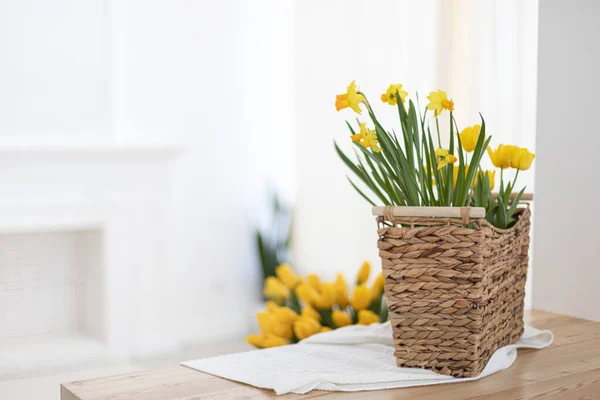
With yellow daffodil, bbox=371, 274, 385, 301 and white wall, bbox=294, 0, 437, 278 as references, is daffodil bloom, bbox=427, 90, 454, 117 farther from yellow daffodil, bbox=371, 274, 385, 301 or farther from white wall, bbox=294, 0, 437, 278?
white wall, bbox=294, 0, 437, 278

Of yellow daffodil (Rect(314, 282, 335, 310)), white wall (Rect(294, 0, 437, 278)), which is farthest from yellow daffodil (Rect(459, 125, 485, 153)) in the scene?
white wall (Rect(294, 0, 437, 278))

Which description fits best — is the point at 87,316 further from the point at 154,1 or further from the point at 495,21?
the point at 495,21

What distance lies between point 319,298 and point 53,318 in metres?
2.05

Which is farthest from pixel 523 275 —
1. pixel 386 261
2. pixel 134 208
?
pixel 134 208

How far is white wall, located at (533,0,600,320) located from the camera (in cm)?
137

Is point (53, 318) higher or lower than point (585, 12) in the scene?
lower

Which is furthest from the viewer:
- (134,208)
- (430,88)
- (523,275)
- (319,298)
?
(134,208)

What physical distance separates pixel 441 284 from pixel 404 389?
0.48 ft

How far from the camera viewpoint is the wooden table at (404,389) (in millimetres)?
918

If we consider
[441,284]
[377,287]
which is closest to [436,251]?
[441,284]

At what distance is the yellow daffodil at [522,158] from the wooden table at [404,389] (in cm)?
30

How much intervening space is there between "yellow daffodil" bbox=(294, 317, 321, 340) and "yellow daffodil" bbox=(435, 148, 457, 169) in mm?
626

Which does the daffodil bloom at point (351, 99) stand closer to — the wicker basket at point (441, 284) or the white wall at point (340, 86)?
the wicker basket at point (441, 284)

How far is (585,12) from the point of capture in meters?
1.38
